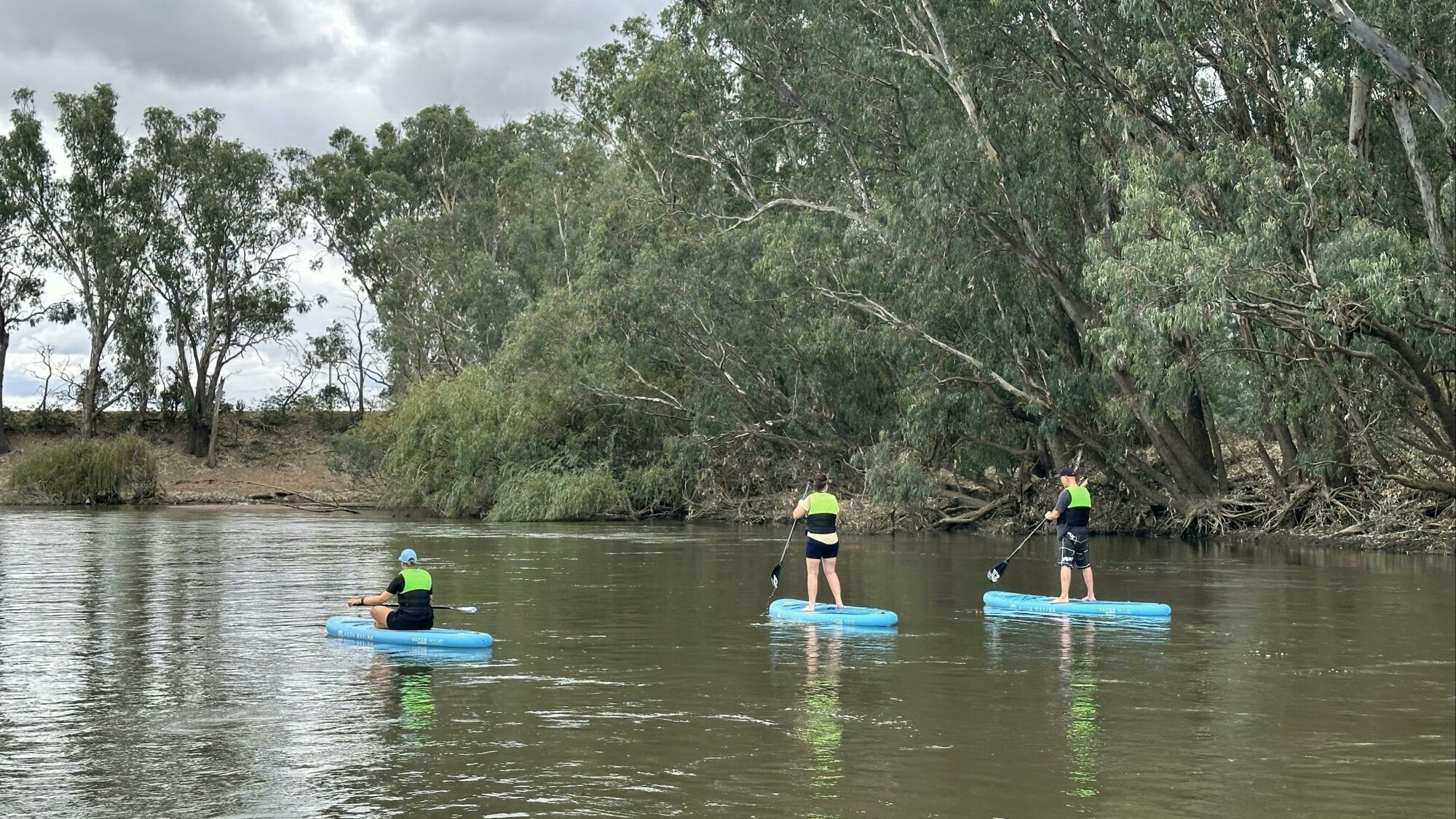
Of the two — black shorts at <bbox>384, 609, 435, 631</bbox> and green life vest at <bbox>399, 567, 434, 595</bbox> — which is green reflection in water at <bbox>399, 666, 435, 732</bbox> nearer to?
black shorts at <bbox>384, 609, 435, 631</bbox>

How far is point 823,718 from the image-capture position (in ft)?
35.8

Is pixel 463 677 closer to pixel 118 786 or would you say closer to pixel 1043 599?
pixel 118 786

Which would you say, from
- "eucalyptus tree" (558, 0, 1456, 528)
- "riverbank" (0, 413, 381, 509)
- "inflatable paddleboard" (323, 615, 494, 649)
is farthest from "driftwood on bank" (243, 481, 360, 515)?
"inflatable paddleboard" (323, 615, 494, 649)

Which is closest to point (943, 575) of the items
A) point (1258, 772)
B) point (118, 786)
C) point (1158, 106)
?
point (1158, 106)

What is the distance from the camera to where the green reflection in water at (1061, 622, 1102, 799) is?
29.3 feet

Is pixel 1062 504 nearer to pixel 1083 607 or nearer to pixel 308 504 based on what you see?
pixel 1083 607

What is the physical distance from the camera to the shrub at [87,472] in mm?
56094

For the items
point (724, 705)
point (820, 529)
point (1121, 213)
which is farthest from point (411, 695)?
point (1121, 213)

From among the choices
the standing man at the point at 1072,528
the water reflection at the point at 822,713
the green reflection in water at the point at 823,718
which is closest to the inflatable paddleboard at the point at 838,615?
the water reflection at the point at 822,713

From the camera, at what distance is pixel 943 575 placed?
24.4 meters

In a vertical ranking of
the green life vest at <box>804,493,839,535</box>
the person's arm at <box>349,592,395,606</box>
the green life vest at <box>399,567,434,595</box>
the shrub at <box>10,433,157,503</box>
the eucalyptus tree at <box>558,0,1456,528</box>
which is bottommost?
the person's arm at <box>349,592,395,606</box>

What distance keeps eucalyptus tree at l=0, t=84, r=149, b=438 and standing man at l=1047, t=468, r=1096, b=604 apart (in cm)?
5517

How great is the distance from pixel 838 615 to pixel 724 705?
551 cm

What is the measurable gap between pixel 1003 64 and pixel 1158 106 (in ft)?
11.3
